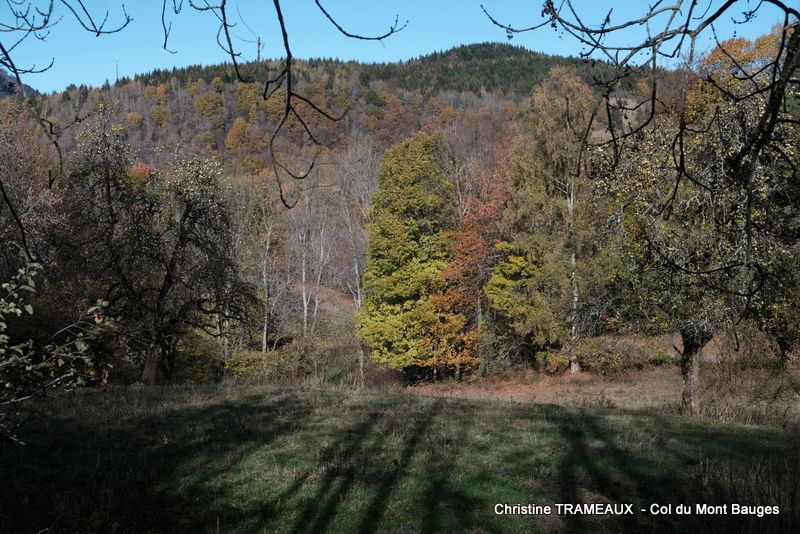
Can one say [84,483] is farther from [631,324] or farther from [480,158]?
[480,158]

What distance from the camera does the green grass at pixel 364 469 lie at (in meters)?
5.12

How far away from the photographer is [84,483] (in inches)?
231

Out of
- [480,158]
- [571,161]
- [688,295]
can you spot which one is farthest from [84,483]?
[480,158]

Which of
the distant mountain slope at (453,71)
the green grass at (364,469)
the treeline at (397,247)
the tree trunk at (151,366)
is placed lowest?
the tree trunk at (151,366)

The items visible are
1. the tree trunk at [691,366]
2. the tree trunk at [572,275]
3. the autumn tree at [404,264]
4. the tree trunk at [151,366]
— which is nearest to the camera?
the tree trunk at [691,366]

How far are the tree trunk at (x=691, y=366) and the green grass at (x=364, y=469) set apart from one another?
364cm

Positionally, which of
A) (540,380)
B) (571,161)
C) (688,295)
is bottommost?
(540,380)

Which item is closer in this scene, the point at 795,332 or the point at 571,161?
the point at 795,332

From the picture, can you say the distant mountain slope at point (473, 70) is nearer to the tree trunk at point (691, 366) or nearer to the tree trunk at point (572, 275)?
the tree trunk at point (572, 275)

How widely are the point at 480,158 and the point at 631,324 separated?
2184 cm

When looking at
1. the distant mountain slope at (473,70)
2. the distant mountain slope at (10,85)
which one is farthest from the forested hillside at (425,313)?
the distant mountain slope at (473,70)

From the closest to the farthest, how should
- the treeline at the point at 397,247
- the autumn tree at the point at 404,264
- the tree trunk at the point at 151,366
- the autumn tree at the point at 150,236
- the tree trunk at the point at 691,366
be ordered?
the treeline at the point at 397,247
the tree trunk at the point at 691,366
the autumn tree at the point at 150,236
the tree trunk at the point at 151,366
the autumn tree at the point at 404,264

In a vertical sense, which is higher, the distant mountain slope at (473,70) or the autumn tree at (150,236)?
the distant mountain slope at (473,70)

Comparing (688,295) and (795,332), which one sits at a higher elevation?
(688,295)
